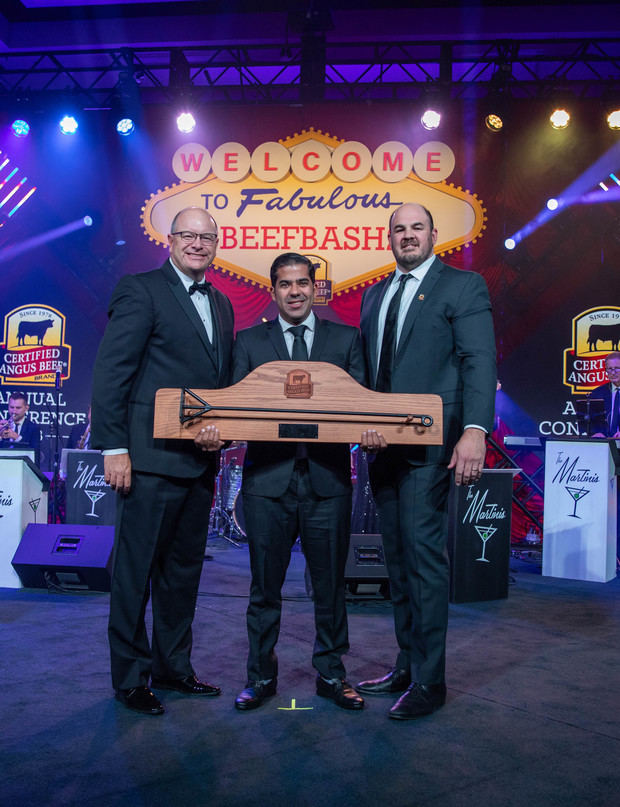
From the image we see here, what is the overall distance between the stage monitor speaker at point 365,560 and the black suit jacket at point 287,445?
6.70ft

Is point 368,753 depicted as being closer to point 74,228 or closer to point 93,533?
point 93,533

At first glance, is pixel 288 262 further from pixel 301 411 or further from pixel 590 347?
pixel 590 347

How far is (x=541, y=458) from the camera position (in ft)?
28.6

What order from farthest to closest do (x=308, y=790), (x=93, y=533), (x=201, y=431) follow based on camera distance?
1. (x=93, y=533)
2. (x=201, y=431)
3. (x=308, y=790)

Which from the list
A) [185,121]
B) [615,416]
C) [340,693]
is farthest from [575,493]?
[185,121]

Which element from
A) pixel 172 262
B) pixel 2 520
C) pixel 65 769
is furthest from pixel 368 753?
pixel 2 520

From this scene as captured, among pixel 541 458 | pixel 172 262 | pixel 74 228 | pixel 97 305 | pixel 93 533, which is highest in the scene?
pixel 74 228

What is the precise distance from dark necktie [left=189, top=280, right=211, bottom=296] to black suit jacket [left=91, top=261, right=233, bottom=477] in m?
0.03

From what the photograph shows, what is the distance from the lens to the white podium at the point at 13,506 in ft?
16.7

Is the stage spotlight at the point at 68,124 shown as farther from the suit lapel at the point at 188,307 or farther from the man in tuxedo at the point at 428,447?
the man in tuxedo at the point at 428,447

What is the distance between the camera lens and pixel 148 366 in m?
2.78

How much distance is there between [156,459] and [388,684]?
1317 mm

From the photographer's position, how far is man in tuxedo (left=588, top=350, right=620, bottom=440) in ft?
25.2

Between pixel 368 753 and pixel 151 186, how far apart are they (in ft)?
27.7
